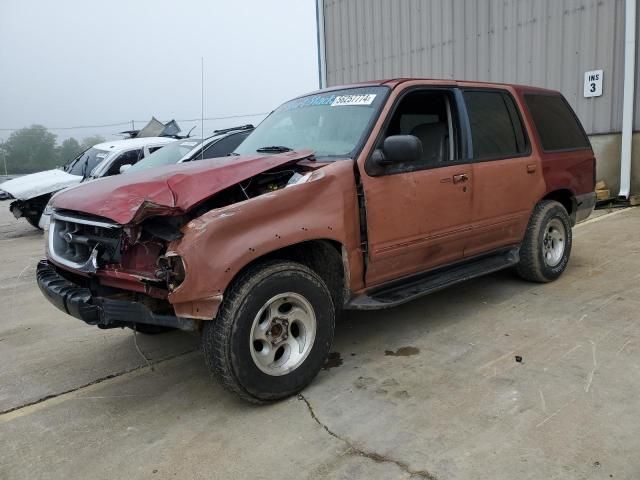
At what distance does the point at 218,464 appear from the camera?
269 centimetres

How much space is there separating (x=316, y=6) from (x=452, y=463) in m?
14.8

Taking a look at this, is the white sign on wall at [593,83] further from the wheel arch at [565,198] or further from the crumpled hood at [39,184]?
the crumpled hood at [39,184]

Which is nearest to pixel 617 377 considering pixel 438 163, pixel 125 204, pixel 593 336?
pixel 593 336

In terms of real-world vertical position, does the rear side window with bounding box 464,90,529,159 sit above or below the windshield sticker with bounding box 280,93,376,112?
below

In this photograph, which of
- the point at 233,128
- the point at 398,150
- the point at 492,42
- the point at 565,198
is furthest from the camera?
the point at 492,42

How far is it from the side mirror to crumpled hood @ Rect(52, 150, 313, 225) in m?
0.51

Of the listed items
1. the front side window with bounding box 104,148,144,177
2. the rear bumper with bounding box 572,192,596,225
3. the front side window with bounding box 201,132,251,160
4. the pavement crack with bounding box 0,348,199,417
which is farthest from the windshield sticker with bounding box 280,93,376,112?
the front side window with bounding box 104,148,144,177

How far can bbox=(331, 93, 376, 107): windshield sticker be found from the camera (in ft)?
13.1

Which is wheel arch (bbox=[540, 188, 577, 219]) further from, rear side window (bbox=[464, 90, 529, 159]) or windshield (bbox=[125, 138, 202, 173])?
windshield (bbox=[125, 138, 202, 173])

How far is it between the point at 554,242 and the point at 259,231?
11.8 ft

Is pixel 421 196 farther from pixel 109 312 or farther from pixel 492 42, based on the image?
pixel 492 42

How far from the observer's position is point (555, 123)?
5422 millimetres

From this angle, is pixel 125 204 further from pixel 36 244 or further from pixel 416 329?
pixel 36 244

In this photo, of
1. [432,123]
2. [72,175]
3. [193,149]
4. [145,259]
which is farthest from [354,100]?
[72,175]
